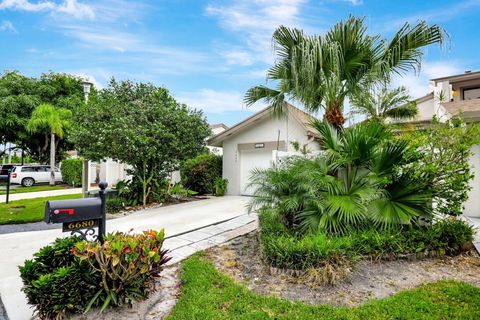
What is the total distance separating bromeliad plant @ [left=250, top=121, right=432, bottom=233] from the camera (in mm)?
4578

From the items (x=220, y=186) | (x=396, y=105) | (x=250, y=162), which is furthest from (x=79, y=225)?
(x=396, y=105)

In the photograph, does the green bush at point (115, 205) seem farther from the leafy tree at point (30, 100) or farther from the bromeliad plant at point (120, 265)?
the leafy tree at point (30, 100)

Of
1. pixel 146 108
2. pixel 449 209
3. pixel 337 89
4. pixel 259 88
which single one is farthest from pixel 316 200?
pixel 146 108

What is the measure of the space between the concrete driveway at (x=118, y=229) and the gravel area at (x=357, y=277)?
240 cm

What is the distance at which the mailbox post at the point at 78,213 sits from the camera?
299 cm

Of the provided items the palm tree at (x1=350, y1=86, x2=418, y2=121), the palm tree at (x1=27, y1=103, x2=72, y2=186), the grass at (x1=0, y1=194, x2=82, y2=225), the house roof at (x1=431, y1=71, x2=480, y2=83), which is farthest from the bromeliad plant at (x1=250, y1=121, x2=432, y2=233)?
the palm tree at (x1=27, y1=103, x2=72, y2=186)

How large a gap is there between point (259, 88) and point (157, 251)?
18.1 feet

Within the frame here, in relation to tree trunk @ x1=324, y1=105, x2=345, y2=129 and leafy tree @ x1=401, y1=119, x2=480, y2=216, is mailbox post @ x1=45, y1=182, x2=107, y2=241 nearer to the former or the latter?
tree trunk @ x1=324, y1=105, x2=345, y2=129

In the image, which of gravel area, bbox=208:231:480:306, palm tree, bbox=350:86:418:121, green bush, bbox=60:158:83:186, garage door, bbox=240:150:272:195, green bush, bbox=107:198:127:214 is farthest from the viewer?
green bush, bbox=60:158:83:186

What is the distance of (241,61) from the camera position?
36.7 feet

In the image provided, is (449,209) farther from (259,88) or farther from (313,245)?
(259,88)

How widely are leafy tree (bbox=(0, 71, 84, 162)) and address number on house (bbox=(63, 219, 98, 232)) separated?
20571 mm

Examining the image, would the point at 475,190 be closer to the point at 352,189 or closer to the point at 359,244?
the point at 352,189

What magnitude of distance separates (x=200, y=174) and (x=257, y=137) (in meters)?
3.26
